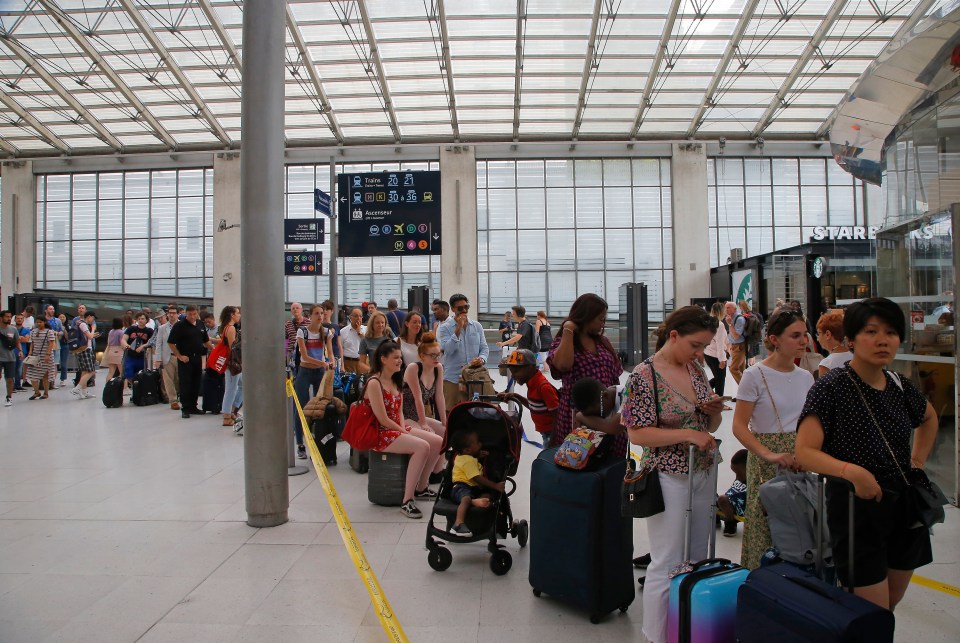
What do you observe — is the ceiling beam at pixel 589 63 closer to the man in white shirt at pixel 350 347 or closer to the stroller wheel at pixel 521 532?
the man in white shirt at pixel 350 347

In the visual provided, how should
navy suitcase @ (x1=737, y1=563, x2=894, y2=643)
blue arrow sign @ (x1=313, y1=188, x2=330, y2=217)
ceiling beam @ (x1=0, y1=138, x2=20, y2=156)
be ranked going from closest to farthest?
navy suitcase @ (x1=737, y1=563, x2=894, y2=643) → blue arrow sign @ (x1=313, y1=188, x2=330, y2=217) → ceiling beam @ (x1=0, y1=138, x2=20, y2=156)

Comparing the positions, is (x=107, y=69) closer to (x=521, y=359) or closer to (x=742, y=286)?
(x=521, y=359)

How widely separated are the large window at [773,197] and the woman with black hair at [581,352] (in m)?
24.2

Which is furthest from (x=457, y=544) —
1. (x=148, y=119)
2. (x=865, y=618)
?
(x=148, y=119)

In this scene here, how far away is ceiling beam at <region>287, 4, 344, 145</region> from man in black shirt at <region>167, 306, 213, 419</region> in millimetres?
12259

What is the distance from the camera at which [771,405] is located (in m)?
3.20

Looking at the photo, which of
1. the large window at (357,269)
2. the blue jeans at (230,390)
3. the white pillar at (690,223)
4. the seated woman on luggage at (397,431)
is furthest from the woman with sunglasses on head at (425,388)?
the white pillar at (690,223)

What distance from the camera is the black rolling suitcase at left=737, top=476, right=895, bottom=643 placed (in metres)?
1.91

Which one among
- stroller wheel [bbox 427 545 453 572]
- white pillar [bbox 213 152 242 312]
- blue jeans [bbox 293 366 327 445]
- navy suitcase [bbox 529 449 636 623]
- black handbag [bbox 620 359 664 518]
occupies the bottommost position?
stroller wheel [bbox 427 545 453 572]

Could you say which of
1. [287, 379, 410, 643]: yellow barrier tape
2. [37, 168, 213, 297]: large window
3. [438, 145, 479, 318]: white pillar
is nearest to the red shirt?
[287, 379, 410, 643]: yellow barrier tape

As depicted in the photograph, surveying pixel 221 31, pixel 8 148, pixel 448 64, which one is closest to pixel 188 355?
pixel 221 31

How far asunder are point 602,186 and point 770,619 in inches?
1009

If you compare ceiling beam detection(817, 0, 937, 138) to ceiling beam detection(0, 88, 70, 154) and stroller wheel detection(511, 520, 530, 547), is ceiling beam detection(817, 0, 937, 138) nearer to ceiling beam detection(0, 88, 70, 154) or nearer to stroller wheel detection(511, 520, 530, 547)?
stroller wheel detection(511, 520, 530, 547)

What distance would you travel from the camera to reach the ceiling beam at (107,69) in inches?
752
